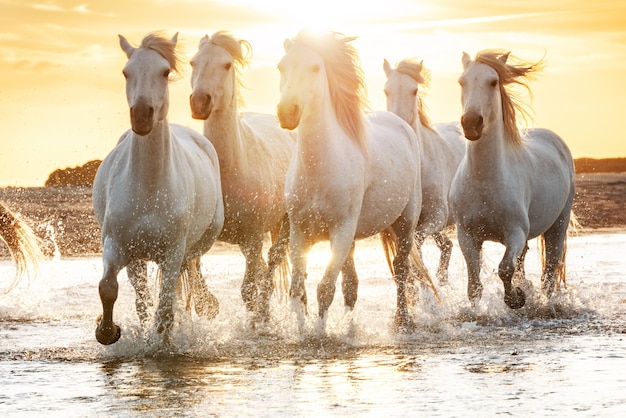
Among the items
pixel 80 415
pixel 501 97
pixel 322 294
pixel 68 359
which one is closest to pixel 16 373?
pixel 68 359

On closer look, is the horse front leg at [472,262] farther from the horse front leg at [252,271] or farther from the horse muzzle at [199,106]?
the horse muzzle at [199,106]

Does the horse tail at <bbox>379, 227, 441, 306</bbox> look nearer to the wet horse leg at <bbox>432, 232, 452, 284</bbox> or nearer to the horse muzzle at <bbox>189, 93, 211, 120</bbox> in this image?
the horse muzzle at <bbox>189, 93, 211, 120</bbox>

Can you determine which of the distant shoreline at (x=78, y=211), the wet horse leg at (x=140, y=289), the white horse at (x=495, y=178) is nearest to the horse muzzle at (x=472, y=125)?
the white horse at (x=495, y=178)

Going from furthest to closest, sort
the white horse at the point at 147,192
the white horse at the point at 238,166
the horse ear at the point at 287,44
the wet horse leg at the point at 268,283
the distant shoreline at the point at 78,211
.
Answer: the distant shoreline at the point at 78,211 < the white horse at the point at 238,166 < the wet horse leg at the point at 268,283 < the horse ear at the point at 287,44 < the white horse at the point at 147,192

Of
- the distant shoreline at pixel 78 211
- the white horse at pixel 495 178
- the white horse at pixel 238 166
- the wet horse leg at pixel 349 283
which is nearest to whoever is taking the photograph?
the white horse at pixel 238 166

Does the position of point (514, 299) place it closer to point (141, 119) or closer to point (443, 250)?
point (141, 119)

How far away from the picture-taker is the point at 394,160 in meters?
9.47

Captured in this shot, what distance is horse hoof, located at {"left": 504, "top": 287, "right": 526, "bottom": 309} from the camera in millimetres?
9680

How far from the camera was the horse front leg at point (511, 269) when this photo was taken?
9.56 meters

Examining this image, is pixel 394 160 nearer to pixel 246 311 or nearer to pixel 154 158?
pixel 246 311

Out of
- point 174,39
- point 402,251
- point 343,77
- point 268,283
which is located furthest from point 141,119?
point 402,251

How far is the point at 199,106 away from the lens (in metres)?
9.34

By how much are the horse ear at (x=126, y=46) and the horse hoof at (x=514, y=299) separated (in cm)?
394

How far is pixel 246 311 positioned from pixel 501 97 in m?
3.01
